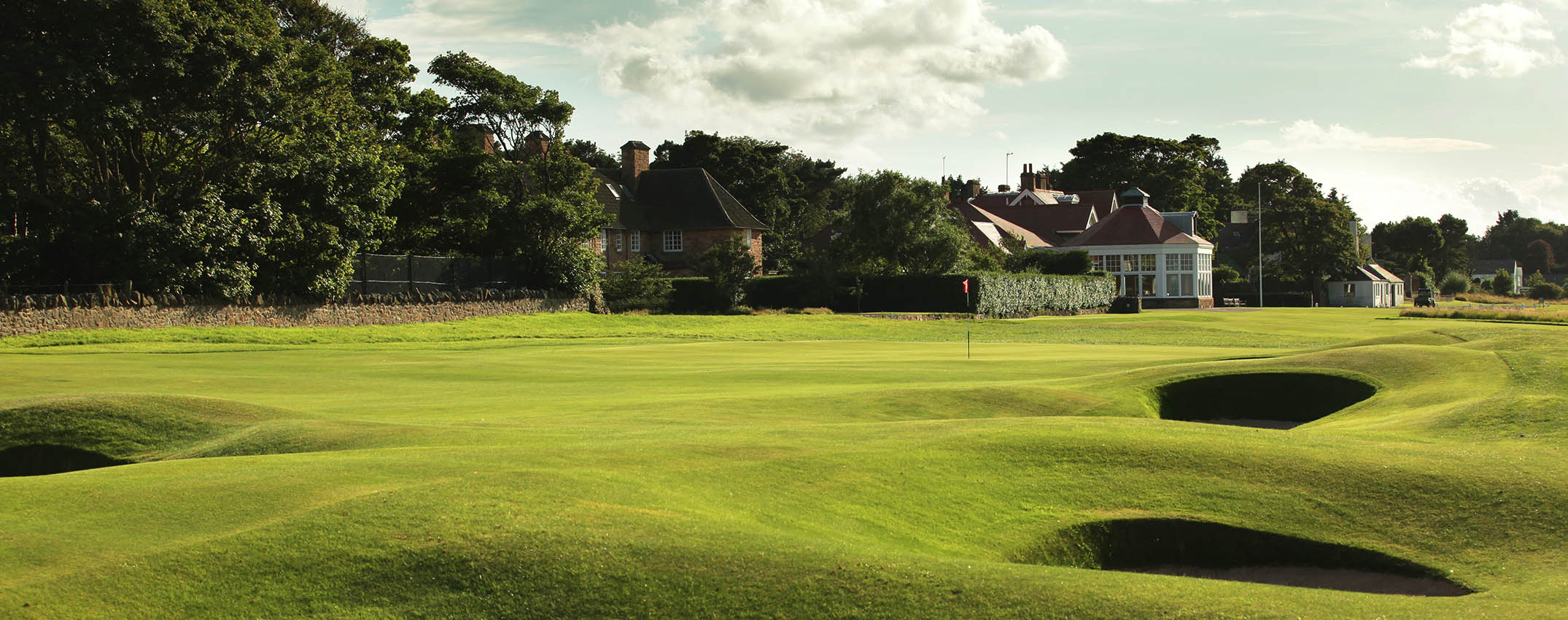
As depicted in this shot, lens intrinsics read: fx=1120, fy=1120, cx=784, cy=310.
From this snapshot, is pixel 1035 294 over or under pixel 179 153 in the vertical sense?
under

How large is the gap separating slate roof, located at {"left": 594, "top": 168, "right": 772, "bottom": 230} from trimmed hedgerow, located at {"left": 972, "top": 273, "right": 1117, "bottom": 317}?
21.6 meters

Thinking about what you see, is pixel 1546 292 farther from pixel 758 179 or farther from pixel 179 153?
pixel 179 153

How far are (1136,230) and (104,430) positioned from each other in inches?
3116

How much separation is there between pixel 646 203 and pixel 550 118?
25.7 metres

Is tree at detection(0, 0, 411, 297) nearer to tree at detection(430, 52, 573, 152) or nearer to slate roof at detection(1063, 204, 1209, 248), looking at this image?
tree at detection(430, 52, 573, 152)

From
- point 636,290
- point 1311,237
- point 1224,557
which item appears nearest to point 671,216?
point 636,290

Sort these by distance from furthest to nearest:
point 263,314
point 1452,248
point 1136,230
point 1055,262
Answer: point 1452,248
point 1136,230
point 1055,262
point 263,314

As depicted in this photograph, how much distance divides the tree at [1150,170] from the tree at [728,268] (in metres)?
66.2

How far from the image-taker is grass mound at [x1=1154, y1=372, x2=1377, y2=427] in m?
17.6

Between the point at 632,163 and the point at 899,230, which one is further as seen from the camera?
the point at 632,163

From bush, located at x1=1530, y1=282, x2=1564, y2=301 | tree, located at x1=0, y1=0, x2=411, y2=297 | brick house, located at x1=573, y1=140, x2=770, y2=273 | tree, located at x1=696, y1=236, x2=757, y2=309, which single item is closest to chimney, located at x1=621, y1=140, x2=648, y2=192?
brick house, located at x1=573, y1=140, x2=770, y2=273

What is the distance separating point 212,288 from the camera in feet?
112

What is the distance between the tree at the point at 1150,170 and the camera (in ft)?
376

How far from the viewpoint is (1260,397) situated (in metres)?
18.0
